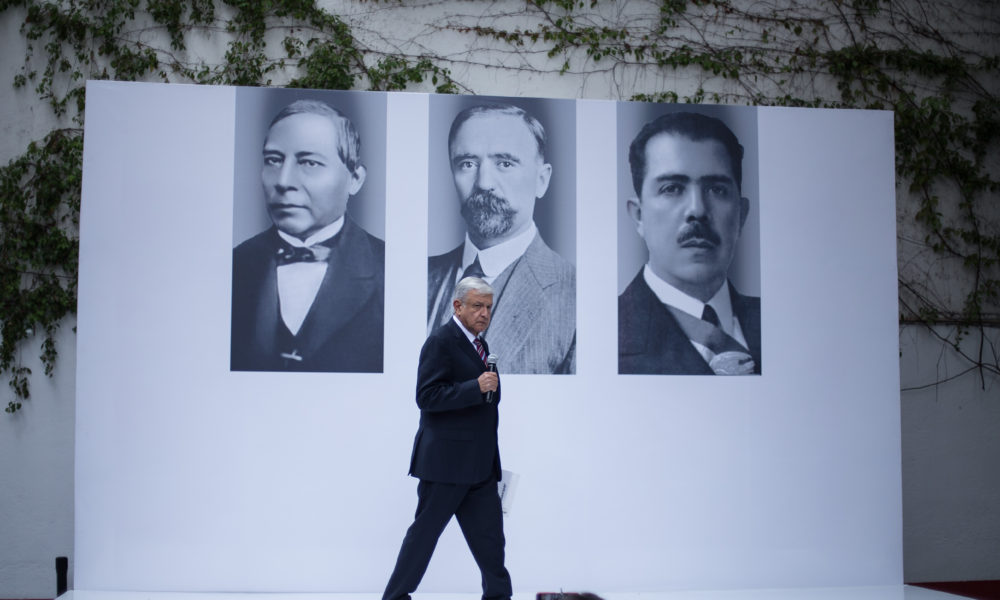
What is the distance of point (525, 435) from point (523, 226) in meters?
1.24

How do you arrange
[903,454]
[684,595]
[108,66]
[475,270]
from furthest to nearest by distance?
1. [903,454]
2. [108,66]
3. [475,270]
4. [684,595]

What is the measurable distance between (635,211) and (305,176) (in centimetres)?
199

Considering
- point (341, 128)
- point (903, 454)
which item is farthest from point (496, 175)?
point (903, 454)

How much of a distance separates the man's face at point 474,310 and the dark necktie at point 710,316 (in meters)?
1.92

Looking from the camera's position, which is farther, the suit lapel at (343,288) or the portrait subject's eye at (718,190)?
the portrait subject's eye at (718,190)

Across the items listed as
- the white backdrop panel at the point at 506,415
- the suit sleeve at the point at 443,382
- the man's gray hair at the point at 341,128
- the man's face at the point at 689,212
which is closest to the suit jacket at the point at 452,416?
the suit sleeve at the point at 443,382

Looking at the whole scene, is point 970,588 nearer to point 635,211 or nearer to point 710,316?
point 710,316

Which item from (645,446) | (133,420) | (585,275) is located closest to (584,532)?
(645,446)

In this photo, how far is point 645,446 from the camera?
497 cm

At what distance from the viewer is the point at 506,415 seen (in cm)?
489

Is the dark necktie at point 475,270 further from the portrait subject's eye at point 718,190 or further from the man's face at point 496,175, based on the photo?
the portrait subject's eye at point 718,190

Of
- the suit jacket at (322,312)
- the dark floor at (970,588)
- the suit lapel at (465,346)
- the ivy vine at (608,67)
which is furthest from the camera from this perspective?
the ivy vine at (608,67)

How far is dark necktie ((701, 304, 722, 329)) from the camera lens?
16.9ft

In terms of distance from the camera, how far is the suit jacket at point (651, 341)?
199 inches
